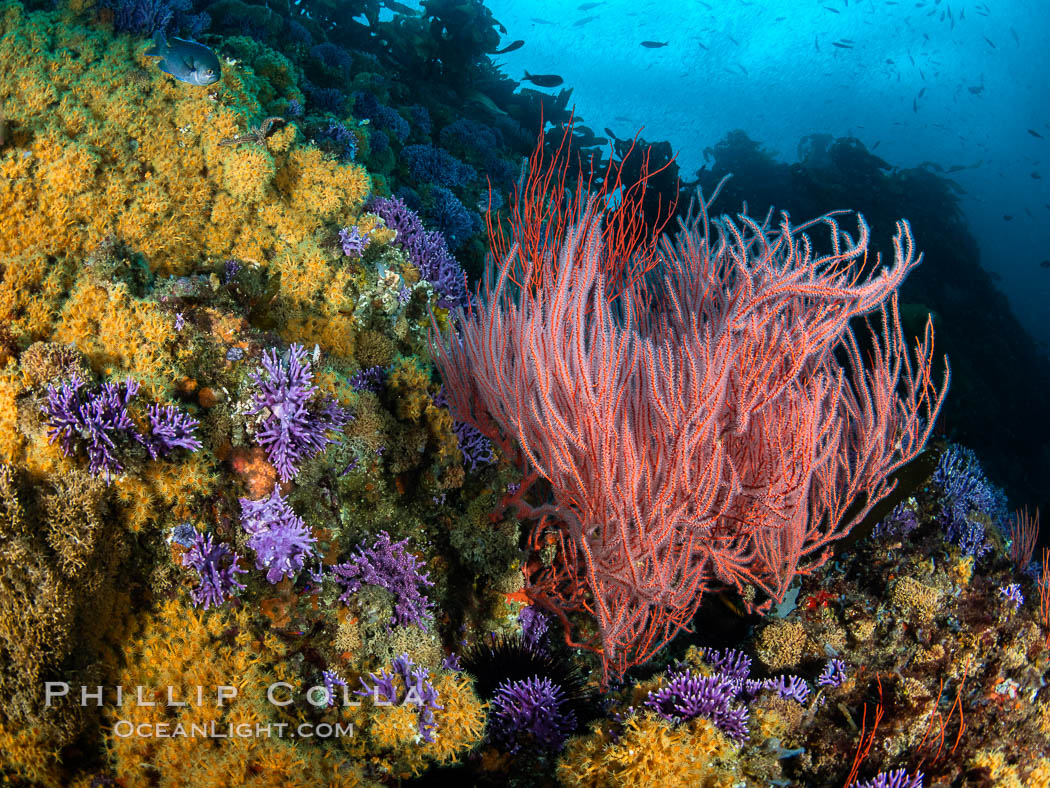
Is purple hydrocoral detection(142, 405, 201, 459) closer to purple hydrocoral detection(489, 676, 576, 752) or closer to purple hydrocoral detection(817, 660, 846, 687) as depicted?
purple hydrocoral detection(489, 676, 576, 752)

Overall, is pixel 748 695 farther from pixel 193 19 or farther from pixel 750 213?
pixel 750 213

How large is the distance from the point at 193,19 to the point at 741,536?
6370 mm

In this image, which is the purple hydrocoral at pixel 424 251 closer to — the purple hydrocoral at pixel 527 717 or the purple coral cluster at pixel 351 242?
the purple coral cluster at pixel 351 242

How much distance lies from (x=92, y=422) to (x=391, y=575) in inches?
63.1

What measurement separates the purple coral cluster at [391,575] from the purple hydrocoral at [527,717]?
2.11ft

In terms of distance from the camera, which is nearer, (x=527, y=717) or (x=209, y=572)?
(x=209, y=572)

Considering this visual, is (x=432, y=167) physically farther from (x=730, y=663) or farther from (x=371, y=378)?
(x=730, y=663)

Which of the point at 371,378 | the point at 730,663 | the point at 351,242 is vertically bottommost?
the point at 730,663

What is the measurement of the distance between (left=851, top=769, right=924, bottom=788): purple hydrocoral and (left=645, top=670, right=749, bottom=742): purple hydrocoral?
2.55ft

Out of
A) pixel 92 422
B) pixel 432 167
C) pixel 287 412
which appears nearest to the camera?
pixel 92 422

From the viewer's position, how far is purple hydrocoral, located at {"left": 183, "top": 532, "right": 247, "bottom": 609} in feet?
7.46

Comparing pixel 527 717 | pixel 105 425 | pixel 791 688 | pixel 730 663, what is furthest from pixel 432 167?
pixel 791 688

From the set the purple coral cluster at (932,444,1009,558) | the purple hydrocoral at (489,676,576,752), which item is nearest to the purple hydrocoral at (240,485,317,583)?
the purple hydrocoral at (489,676,576,752)

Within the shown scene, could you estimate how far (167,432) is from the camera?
88.2 inches
